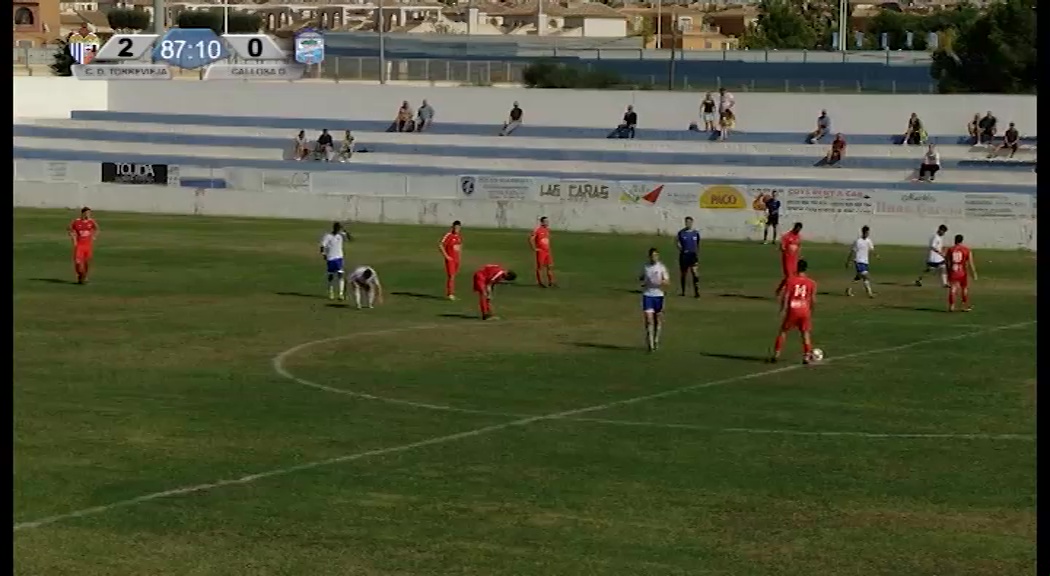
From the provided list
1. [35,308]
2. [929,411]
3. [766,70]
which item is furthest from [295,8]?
[929,411]

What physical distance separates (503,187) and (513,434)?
35602mm

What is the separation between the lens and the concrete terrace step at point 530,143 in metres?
59.6

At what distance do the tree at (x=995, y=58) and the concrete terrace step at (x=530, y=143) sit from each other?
1217cm

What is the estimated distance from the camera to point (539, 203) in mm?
54531

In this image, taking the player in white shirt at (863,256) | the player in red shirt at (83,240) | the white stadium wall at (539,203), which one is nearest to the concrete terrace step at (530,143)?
the white stadium wall at (539,203)

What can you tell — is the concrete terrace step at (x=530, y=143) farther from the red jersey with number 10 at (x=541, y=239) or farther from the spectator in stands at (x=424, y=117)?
the red jersey with number 10 at (x=541, y=239)

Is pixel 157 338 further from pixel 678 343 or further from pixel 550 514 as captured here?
pixel 550 514

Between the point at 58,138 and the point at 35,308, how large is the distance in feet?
118

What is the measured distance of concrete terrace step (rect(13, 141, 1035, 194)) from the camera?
54375mm

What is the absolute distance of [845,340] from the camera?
101ft

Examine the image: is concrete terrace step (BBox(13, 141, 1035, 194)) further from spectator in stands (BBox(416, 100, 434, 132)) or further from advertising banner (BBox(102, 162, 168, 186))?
spectator in stands (BBox(416, 100, 434, 132))

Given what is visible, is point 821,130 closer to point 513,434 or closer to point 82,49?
point 82,49

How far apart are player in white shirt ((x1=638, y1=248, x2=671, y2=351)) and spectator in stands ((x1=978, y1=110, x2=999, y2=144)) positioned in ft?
107

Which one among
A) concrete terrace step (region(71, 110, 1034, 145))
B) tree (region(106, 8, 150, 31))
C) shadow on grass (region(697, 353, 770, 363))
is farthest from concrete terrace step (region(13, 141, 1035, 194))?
tree (region(106, 8, 150, 31))
